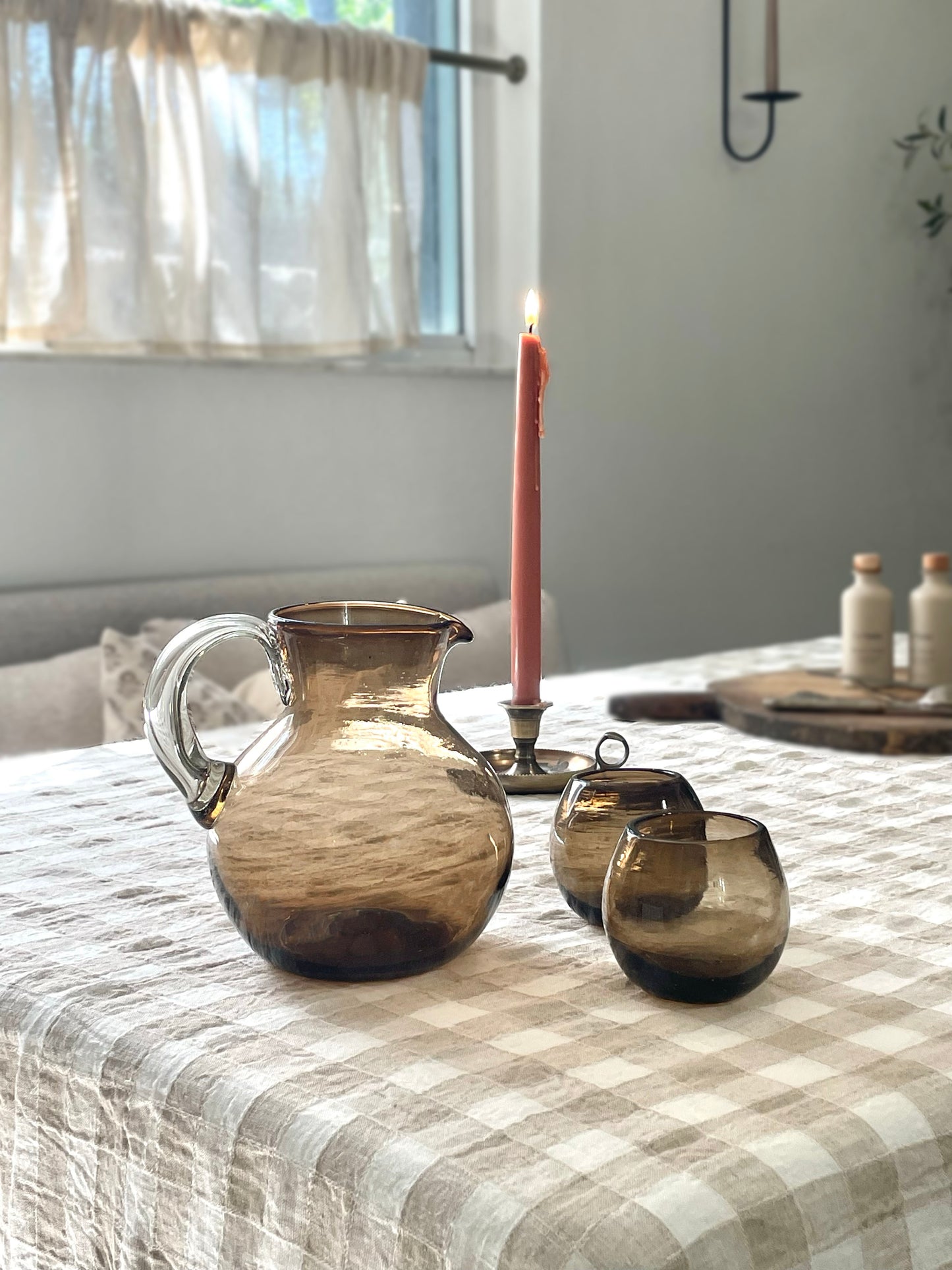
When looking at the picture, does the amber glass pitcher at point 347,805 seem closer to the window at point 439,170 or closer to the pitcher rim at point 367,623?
the pitcher rim at point 367,623

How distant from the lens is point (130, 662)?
201 centimetres

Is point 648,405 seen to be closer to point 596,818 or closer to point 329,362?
point 329,362

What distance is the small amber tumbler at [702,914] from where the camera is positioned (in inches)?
21.3

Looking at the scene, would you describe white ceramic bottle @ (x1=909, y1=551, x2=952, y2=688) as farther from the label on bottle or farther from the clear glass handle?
the clear glass handle

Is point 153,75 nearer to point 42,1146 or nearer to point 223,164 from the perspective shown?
point 223,164

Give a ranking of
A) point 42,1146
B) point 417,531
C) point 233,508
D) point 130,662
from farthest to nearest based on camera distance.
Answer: point 417,531 → point 233,508 → point 130,662 → point 42,1146

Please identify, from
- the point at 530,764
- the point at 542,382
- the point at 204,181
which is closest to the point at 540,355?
the point at 542,382

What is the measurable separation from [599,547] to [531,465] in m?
2.21

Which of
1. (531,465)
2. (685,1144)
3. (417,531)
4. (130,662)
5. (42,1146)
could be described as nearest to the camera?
(685,1144)

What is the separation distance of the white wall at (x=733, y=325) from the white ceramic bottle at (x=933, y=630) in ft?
5.38

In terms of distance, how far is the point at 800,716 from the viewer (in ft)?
3.83

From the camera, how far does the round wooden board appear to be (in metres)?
1.09

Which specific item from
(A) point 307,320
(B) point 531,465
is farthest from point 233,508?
(B) point 531,465

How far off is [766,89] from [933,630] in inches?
86.4
